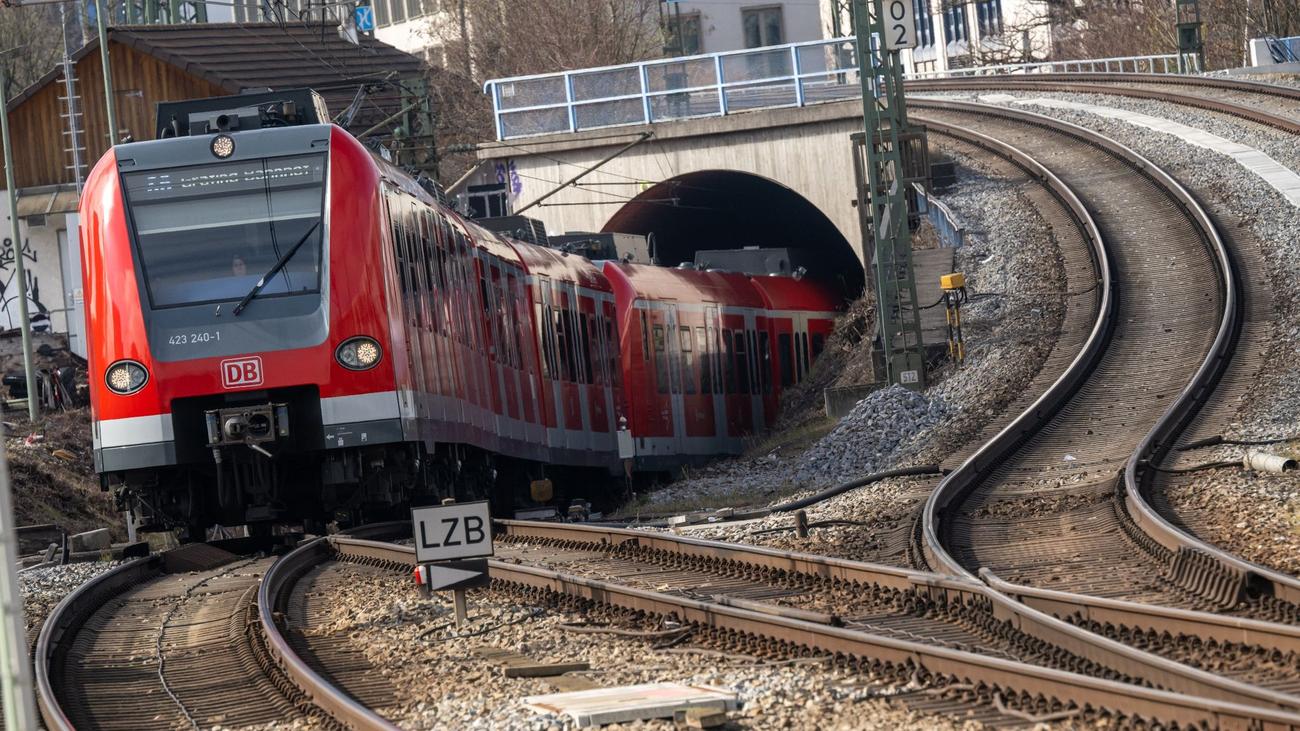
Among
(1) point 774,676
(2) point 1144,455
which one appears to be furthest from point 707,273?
(1) point 774,676

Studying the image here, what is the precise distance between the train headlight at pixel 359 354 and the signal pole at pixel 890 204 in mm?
10409

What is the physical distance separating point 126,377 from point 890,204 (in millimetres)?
12044

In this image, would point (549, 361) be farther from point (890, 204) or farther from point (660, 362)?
point (890, 204)

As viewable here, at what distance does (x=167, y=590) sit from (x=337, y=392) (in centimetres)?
203

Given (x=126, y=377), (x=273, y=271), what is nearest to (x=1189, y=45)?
(x=273, y=271)

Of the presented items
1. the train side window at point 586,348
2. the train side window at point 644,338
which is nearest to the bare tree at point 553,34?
the train side window at point 644,338

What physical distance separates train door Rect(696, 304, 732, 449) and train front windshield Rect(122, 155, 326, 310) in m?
14.0

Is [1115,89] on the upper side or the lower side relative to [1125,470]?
upper

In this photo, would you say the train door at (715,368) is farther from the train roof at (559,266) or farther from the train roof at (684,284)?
the train roof at (559,266)

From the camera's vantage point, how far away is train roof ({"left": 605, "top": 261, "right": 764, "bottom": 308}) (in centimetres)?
2669

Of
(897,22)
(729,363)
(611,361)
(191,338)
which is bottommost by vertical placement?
(729,363)

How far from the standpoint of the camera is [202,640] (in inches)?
450

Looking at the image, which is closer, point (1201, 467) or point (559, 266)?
point (1201, 467)

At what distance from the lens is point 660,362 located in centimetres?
2742
